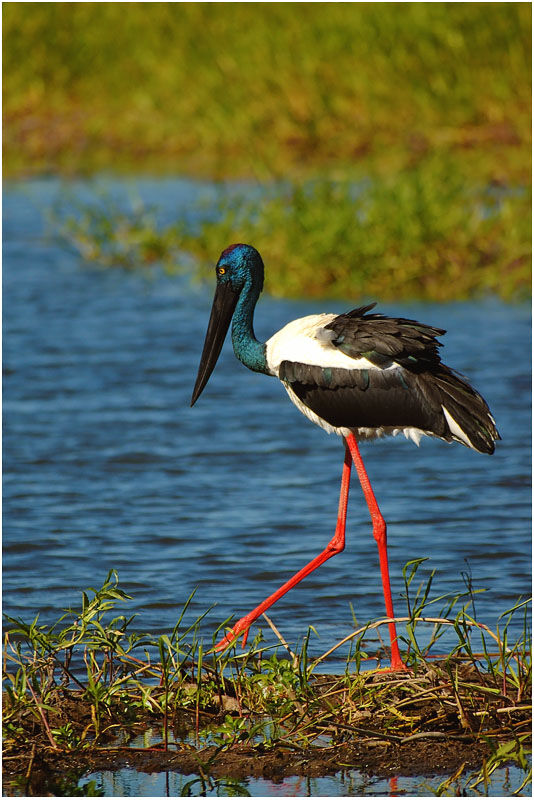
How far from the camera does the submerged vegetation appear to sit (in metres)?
3.97

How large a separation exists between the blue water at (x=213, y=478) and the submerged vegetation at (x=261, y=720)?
0.85 m

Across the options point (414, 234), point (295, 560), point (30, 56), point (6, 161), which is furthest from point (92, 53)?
point (295, 560)

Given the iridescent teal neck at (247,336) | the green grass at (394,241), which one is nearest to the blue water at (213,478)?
the green grass at (394,241)

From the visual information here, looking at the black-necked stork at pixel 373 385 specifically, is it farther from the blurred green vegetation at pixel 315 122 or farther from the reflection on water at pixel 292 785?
the blurred green vegetation at pixel 315 122

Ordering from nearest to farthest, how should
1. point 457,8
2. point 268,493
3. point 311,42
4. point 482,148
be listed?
point 268,493
point 482,148
point 457,8
point 311,42

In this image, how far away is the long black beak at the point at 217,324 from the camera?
5558 mm

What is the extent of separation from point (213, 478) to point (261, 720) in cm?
316

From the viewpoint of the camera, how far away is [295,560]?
6039 mm

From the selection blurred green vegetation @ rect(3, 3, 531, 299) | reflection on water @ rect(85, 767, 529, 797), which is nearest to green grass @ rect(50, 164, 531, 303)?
blurred green vegetation @ rect(3, 3, 531, 299)

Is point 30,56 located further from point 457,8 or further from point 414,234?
point 414,234

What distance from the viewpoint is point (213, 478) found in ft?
24.0

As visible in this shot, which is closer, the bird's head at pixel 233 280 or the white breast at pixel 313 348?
the white breast at pixel 313 348

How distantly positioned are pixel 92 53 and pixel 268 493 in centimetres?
1317

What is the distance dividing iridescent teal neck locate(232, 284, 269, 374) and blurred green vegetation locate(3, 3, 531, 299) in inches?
186
